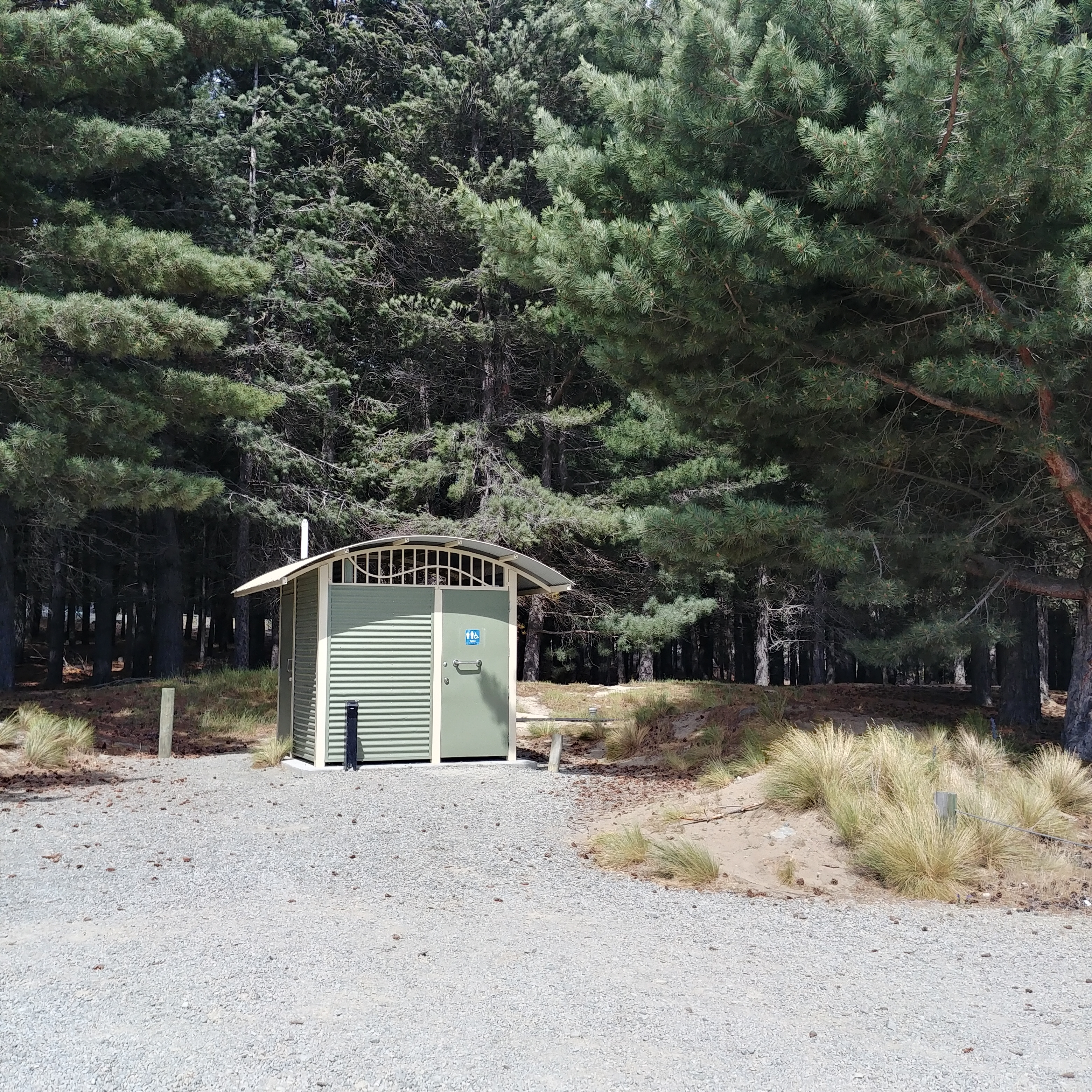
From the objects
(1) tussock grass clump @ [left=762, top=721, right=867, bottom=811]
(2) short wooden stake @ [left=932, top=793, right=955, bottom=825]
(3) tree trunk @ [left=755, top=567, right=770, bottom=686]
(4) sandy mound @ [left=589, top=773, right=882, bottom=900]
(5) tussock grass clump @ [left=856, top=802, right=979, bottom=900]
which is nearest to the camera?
(5) tussock grass clump @ [left=856, top=802, right=979, bottom=900]

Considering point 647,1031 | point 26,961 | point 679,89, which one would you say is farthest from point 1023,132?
point 26,961

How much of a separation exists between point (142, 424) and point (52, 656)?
52.4 feet

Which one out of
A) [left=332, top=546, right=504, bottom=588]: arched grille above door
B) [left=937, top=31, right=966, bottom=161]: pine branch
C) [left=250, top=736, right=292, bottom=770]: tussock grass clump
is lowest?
[left=250, top=736, right=292, bottom=770]: tussock grass clump

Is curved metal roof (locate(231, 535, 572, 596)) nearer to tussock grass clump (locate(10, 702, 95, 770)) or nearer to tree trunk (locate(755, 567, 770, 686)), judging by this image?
tussock grass clump (locate(10, 702, 95, 770))

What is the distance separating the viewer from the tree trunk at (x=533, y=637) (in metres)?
23.7

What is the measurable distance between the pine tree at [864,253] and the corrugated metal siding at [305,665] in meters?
4.72

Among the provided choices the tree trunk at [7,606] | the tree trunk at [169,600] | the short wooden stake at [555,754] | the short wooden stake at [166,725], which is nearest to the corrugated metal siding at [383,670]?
the short wooden stake at [555,754]

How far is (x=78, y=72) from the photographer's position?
12664 millimetres

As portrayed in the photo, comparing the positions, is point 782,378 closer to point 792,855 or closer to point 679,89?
point 679,89

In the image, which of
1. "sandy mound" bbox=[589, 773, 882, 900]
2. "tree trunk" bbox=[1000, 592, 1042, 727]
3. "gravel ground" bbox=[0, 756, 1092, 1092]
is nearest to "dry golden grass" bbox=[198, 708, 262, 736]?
"gravel ground" bbox=[0, 756, 1092, 1092]

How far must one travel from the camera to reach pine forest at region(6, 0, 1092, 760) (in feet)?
30.9

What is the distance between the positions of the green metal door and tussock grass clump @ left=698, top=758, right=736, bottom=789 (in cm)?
336

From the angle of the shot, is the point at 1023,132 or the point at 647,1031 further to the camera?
the point at 1023,132

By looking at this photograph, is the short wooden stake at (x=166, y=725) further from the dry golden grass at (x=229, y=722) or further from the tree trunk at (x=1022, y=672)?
the tree trunk at (x=1022, y=672)
